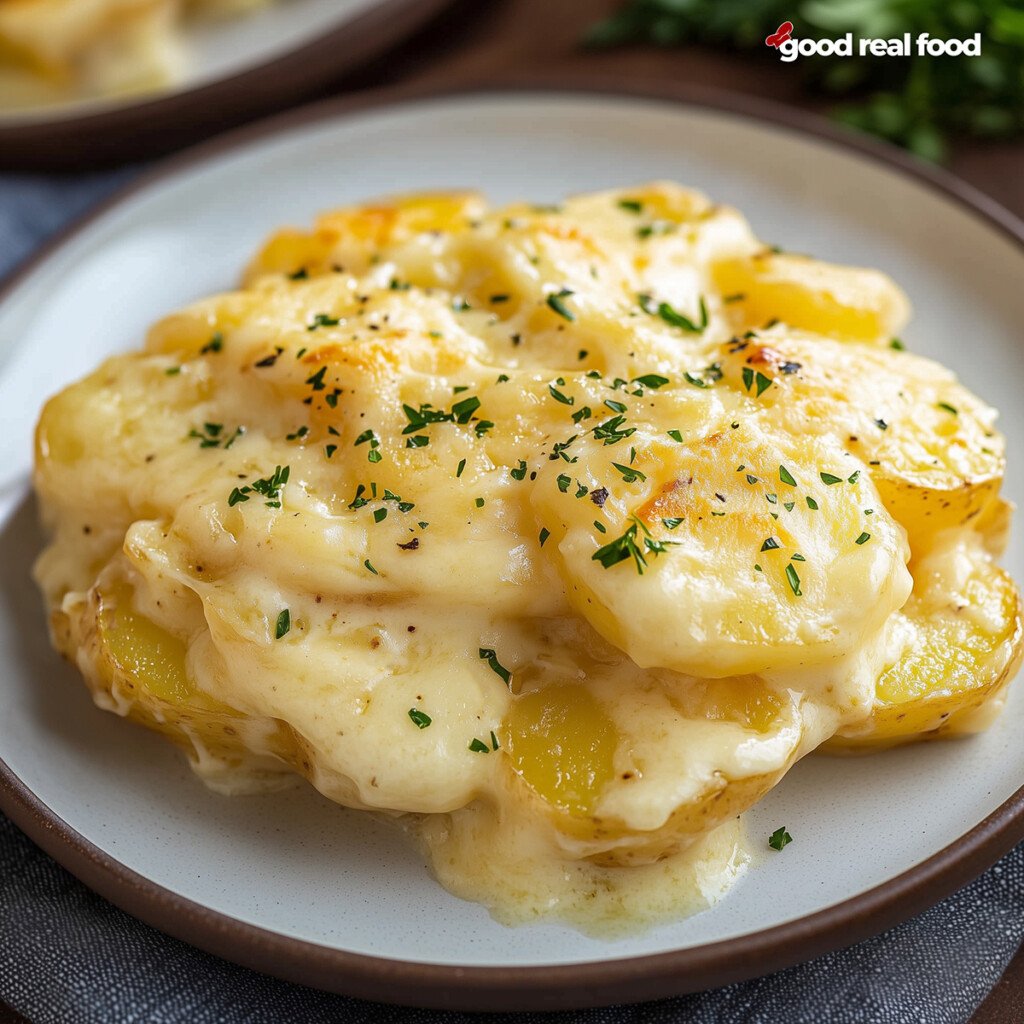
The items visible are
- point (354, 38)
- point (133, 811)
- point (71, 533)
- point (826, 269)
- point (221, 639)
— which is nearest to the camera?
point (221, 639)

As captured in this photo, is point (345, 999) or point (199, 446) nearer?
point (345, 999)

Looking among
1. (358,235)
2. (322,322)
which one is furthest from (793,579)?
(358,235)

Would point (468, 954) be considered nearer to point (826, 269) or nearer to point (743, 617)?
point (743, 617)

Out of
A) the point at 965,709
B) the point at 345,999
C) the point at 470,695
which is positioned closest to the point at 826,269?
the point at 965,709

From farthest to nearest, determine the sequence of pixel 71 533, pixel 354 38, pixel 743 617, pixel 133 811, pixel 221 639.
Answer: pixel 354 38
pixel 71 533
pixel 133 811
pixel 221 639
pixel 743 617

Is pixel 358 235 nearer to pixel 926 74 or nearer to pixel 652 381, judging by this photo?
pixel 652 381

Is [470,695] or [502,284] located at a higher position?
[502,284]

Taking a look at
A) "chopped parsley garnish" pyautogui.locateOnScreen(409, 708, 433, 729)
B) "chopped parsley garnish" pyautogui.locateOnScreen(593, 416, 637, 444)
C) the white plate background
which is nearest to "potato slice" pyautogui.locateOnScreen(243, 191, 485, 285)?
"chopped parsley garnish" pyautogui.locateOnScreen(593, 416, 637, 444)

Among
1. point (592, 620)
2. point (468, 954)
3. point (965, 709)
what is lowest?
point (468, 954)
